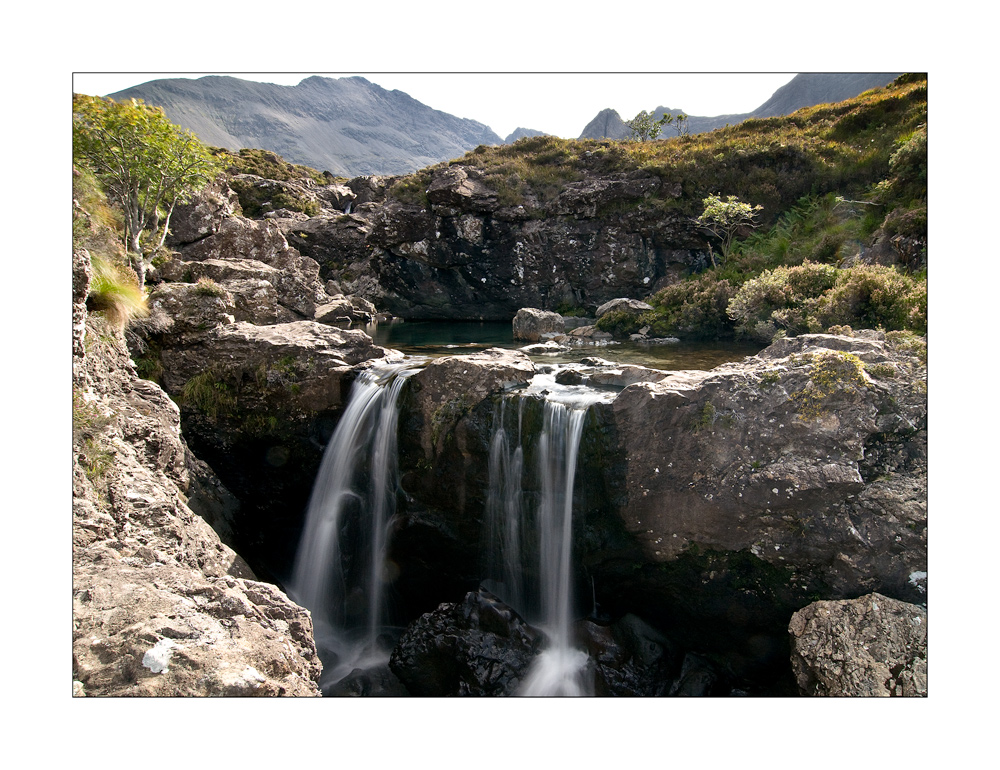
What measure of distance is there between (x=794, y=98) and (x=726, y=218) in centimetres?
2343

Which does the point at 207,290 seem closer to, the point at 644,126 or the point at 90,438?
the point at 90,438

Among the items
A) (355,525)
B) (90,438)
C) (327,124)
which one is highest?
(327,124)

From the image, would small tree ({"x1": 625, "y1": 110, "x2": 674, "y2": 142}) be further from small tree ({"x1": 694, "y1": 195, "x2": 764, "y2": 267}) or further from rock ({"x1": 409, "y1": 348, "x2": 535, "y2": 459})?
rock ({"x1": 409, "y1": 348, "x2": 535, "y2": 459})

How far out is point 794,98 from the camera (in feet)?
122

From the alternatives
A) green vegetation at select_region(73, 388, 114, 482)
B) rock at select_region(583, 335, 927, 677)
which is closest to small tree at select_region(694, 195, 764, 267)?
rock at select_region(583, 335, 927, 677)

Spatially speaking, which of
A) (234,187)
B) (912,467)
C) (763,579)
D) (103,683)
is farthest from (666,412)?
(234,187)

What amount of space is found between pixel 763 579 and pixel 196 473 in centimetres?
905

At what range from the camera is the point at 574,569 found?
781cm

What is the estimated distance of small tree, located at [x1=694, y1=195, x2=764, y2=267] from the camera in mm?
21031

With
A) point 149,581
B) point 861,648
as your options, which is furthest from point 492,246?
point 149,581

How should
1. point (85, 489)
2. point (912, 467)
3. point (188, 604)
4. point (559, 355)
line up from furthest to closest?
point (559, 355)
point (912, 467)
point (85, 489)
point (188, 604)

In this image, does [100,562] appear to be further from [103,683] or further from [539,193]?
[539,193]

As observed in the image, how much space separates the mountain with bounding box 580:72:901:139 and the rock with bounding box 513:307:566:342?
10447mm

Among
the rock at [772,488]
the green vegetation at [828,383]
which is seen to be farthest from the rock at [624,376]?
the green vegetation at [828,383]
